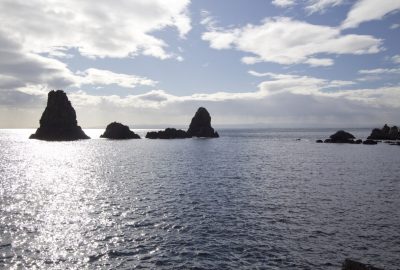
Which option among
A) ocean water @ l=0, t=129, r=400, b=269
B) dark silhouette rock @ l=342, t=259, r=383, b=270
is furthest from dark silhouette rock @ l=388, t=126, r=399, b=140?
dark silhouette rock @ l=342, t=259, r=383, b=270

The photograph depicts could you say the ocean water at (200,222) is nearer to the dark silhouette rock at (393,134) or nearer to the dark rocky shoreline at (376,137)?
the dark rocky shoreline at (376,137)

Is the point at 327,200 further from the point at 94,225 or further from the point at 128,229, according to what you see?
the point at 94,225

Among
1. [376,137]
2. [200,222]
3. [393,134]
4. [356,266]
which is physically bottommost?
[200,222]

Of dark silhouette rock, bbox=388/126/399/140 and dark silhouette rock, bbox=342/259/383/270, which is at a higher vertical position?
dark silhouette rock, bbox=388/126/399/140

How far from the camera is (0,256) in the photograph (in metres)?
27.1

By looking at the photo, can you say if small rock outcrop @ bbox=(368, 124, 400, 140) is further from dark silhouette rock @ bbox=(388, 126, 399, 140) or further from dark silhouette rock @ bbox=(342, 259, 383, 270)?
dark silhouette rock @ bbox=(342, 259, 383, 270)

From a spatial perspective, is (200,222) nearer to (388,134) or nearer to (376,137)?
(388,134)

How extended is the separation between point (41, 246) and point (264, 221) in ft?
73.6

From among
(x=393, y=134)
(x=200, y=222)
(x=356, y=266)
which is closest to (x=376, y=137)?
(x=393, y=134)

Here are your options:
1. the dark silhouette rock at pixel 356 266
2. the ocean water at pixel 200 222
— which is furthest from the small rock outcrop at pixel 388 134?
the dark silhouette rock at pixel 356 266

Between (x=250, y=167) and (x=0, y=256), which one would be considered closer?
(x=0, y=256)

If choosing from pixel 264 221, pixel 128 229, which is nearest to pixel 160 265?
pixel 128 229

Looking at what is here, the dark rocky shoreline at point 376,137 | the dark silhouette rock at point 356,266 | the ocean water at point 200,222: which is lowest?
the ocean water at point 200,222

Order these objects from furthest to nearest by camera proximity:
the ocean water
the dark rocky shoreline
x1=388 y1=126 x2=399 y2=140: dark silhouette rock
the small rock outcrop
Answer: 1. the small rock outcrop
2. x1=388 y1=126 x2=399 y2=140: dark silhouette rock
3. the dark rocky shoreline
4. the ocean water
